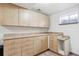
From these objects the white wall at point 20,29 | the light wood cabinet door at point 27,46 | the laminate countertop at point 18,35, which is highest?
the white wall at point 20,29

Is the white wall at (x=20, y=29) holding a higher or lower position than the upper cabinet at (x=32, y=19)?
lower

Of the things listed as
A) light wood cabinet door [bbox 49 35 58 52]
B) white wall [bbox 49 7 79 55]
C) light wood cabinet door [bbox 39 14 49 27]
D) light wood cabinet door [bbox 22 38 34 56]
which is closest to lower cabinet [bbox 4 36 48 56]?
light wood cabinet door [bbox 22 38 34 56]

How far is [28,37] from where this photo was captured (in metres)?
1.58

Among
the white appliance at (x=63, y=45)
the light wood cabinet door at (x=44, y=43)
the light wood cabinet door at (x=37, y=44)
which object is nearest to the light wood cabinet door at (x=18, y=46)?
the light wood cabinet door at (x=37, y=44)

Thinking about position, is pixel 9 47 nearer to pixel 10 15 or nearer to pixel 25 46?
pixel 25 46

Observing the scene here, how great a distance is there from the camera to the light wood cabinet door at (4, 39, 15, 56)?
1348 millimetres

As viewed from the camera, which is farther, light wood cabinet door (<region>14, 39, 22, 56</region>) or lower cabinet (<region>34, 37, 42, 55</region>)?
lower cabinet (<region>34, 37, 42, 55</region>)

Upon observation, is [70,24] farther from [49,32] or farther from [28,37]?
[28,37]

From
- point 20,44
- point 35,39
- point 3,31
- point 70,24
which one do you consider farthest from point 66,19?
point 3,31

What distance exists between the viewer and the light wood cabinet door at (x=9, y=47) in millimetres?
1348

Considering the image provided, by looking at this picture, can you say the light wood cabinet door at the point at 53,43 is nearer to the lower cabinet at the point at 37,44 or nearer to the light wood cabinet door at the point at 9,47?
the lower cabinet at the point at 37,44

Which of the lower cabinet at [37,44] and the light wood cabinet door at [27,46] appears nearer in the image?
the light wood cabinet door at [27,46]

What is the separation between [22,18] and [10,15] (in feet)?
0.86

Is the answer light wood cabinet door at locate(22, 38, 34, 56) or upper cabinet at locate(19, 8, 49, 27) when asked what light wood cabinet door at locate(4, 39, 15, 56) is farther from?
upper cabinet at locate(19, 8, 49, 27)
